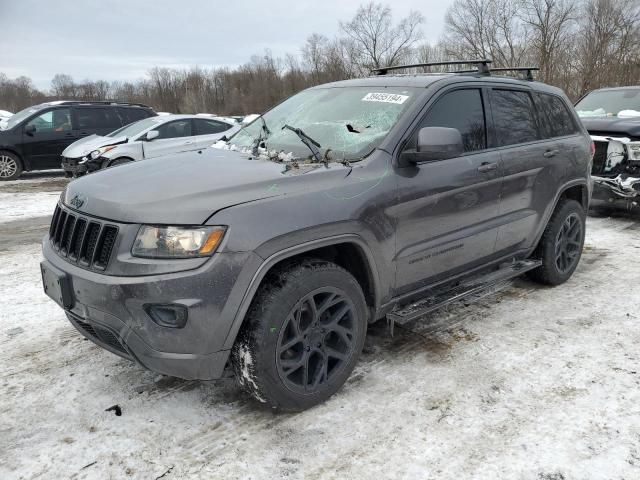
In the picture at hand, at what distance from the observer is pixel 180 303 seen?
7.54 ft

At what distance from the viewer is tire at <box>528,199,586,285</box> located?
14.5ft

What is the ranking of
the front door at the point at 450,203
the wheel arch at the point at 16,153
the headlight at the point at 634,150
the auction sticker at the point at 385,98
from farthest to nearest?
the wheel arch at the point at 16,153 → the headlight at the point at 634,150 → the auction sticker at the point at 385,98 → the front door at the point at 450,203

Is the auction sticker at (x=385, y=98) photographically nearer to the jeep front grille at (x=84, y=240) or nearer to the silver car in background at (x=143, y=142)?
the jeep front grille at (x=84, y=240)

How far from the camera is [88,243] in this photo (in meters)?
2.55

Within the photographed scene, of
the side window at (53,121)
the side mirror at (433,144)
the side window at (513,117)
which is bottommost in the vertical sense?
the side mirror at (433,144)

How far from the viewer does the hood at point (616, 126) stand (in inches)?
261

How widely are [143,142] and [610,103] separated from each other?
27.5ft

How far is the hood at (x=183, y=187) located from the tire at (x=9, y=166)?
10.6 meters

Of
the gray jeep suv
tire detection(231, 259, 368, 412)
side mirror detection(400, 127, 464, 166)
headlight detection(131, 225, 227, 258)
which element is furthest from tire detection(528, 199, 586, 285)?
headlight detection(131, 225, 227, 258)

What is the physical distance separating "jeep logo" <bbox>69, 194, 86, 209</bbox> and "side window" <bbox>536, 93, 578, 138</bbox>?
141 inches

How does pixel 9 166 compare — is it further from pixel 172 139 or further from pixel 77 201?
pixel 77 201

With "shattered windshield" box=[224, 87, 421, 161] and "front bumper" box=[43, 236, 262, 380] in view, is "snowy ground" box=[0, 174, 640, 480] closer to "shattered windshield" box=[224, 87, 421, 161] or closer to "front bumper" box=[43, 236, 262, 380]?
"front bumper" box=[43, 236, 262, 380]

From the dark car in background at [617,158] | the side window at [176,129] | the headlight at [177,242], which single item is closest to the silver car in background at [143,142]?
the side window at [176,129]

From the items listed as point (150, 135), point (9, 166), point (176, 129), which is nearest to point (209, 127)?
point (176, 129)
